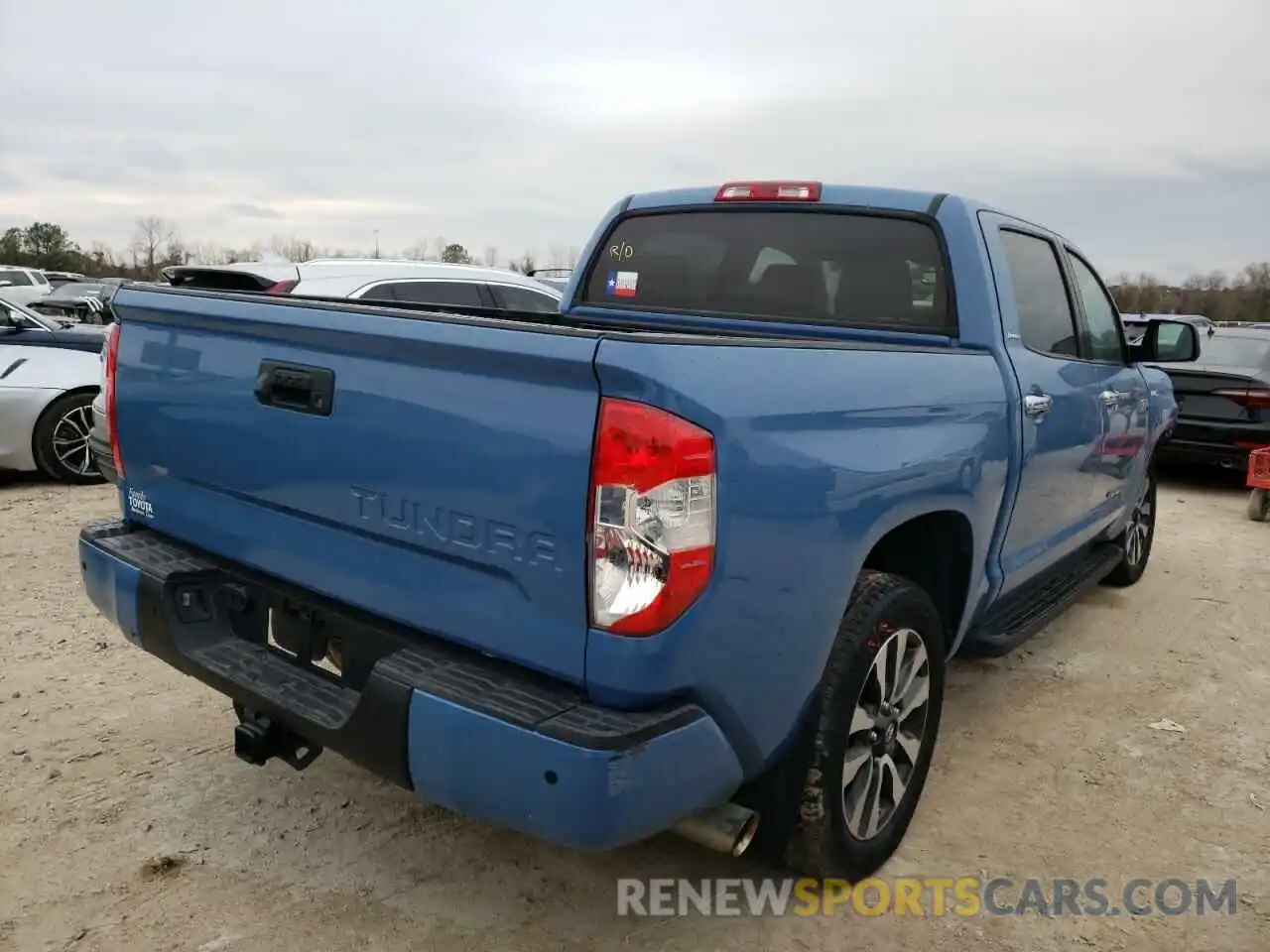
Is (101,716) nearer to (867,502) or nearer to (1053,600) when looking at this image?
(867,502)

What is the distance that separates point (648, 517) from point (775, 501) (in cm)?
30

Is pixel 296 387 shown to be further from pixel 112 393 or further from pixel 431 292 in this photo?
pixel 431 292

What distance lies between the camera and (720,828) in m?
2.34

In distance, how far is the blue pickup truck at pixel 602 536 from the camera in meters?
1.93

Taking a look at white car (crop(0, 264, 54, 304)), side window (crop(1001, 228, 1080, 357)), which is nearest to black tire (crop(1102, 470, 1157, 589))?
side window (crop(1001, 228, 1080, 357))

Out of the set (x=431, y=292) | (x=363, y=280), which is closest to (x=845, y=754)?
(x=363, y=280)

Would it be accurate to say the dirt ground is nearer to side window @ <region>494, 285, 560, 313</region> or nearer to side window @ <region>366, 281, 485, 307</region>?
side window @ <region>366, 281, 485, 307</region>

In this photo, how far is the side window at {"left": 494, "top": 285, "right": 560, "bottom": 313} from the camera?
8.94 metres

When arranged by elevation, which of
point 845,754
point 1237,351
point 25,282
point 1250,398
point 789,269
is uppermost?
point 789,269

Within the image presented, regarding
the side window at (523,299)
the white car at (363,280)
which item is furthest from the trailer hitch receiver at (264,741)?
the side window at (523,299)

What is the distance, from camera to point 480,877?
2.75 metres

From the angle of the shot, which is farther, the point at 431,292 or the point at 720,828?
the point at 431,292

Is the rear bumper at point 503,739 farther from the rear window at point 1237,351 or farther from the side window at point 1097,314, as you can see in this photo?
the rear window at point 1237,351

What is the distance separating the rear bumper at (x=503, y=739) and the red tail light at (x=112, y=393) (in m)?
0.89
